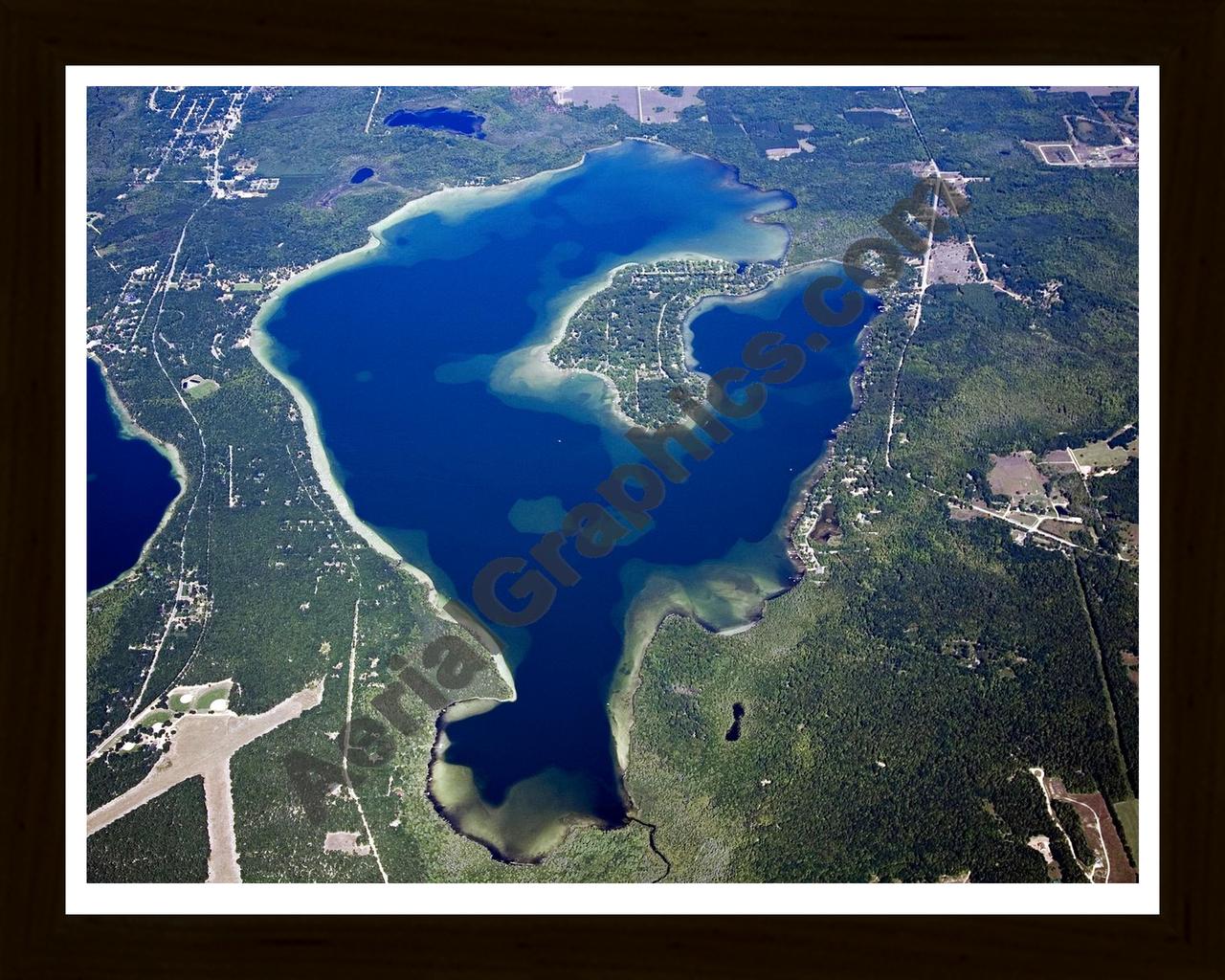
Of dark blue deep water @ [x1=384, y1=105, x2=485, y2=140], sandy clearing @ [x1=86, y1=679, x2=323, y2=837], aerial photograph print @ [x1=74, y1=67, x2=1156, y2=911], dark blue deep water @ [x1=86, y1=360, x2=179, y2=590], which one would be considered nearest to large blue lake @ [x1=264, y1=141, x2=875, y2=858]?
aerial photograph print @ [x1=74, y1=67, x2=1156, y2=911]

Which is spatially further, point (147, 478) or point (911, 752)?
point (147, 478)

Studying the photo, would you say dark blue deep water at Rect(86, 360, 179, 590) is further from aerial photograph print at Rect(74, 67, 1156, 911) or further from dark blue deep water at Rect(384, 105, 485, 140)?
dark blue deep water at Rect(384, 105, 485, 140)

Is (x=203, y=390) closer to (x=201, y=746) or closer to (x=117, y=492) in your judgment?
(x=117, y=492)

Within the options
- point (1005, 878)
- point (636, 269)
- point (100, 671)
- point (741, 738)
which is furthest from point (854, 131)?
point (100, 671)

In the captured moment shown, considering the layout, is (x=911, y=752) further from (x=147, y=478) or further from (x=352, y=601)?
(x=147, y=478)

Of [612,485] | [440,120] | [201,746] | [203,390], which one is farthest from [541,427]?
[440,120]

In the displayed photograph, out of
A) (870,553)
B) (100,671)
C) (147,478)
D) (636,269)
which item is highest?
(636,269)
